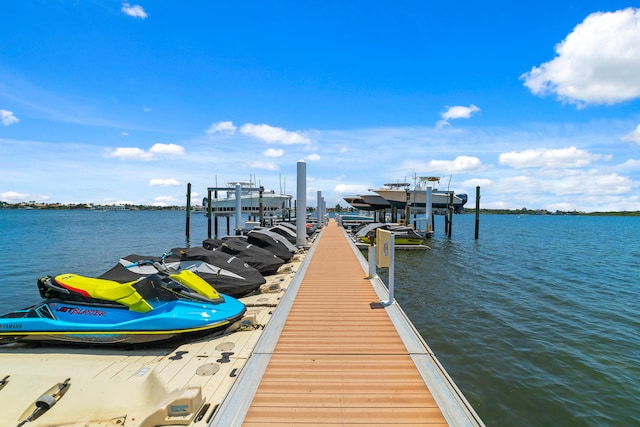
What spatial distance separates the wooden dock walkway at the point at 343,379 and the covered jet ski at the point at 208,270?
221 cm

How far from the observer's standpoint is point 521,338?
8.05m

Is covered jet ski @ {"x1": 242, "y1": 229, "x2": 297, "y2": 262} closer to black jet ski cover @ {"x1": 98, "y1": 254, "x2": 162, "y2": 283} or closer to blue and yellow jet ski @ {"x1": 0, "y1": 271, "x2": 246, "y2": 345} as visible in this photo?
black jet ski cover @ {"x1": 98, "y1": 254, "x2": 162, "y2": 283}

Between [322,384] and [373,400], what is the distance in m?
0.63

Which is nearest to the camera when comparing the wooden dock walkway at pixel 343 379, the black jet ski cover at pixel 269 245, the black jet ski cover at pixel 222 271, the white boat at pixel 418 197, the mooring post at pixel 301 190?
the wooden dock walkway at pixel 343 379

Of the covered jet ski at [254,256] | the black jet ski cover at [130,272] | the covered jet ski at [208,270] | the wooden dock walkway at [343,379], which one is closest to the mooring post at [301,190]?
the covered jet ski at [254,256]

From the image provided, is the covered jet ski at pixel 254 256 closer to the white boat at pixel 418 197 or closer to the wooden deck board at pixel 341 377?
the wooden deck board at pixel 341 377

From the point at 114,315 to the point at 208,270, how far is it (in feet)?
9.17

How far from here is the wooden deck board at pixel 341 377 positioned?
326 centimetres

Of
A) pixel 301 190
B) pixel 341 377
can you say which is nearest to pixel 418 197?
pixel 301 190

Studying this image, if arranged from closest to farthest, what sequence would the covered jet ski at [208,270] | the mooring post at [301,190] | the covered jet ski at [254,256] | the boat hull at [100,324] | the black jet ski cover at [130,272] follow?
1. the boat hull at [100,324]
2. the black jet ski cover at [130,272]
3. the covered jet ski at [208,270]
4. the covered jet ski at [254,256]
5. the mooring post at [301,190]

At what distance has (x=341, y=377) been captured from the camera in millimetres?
3994

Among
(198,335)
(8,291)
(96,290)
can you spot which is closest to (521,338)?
(198,335)

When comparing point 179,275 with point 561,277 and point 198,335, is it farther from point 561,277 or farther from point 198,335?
point 561,277

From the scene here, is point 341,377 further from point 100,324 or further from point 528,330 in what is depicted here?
point 528,330
